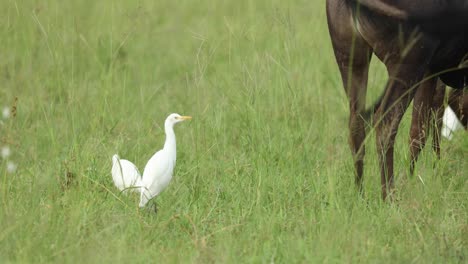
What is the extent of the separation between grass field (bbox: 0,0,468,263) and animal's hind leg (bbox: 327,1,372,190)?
137 mm

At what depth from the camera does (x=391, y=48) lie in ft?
15.5

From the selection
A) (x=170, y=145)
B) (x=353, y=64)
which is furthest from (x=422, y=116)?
(x=170, y=145)

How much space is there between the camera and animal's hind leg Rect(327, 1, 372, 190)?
486 cm

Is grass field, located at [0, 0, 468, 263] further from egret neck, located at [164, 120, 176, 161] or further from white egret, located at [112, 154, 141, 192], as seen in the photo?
egret neck, located at [164, 120, 176, 161]

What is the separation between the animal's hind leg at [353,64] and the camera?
486 centimetres

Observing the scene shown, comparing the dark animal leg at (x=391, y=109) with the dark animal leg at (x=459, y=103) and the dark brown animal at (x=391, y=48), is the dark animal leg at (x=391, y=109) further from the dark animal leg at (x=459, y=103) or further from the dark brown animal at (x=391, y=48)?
the dark animal leg at (x=459, y=103)

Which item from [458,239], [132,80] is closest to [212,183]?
[458,239]

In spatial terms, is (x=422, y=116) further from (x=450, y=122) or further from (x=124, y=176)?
(x=124, y=176)

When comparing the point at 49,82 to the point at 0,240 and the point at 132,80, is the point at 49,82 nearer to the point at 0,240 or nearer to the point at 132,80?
the point at 132,80

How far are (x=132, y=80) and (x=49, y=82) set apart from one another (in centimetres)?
76

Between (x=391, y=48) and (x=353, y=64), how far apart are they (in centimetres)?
30

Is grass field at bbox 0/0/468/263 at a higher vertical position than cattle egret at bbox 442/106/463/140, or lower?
higher

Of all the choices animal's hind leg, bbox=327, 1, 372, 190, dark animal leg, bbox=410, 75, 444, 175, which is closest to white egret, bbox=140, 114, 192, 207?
animal's hind leg, bbox=327, 1, 372, 190

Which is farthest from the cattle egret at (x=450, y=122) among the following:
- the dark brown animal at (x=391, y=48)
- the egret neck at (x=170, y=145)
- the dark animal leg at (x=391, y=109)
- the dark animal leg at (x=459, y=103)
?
the egret neck at (x=170, y=145)
